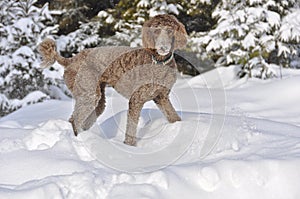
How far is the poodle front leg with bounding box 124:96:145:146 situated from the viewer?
279 centimetres

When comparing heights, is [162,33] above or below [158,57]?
above

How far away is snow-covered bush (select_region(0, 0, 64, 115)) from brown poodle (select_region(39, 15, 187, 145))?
394cm

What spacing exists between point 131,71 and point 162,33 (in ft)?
1.16

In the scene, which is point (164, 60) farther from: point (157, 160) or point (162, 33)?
point (157, 160)

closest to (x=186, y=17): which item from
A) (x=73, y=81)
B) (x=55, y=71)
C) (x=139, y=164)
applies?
(x=55, y=71)

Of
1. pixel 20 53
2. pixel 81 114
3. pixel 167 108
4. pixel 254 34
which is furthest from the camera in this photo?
pixel 254 34

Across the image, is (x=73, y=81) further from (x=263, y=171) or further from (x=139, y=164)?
(x=263, y=171)

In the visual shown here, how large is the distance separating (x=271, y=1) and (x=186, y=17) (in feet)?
7.17

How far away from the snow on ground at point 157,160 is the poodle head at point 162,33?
636mm

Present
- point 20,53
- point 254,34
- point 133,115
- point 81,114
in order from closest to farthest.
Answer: point 133,115, point 81,114, point 20,53, point 254,34

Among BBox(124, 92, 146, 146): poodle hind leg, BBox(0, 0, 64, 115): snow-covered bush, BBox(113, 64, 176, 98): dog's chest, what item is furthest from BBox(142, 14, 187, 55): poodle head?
BBox(0, 0, 64, 115): snow-covered bush

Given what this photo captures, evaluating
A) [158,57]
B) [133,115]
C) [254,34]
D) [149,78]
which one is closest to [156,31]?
[158,57]

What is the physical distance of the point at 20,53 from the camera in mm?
6738

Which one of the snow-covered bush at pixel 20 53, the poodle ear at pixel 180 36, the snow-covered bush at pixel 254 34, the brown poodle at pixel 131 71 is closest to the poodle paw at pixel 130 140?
the brown poodle at pixel 131 71
